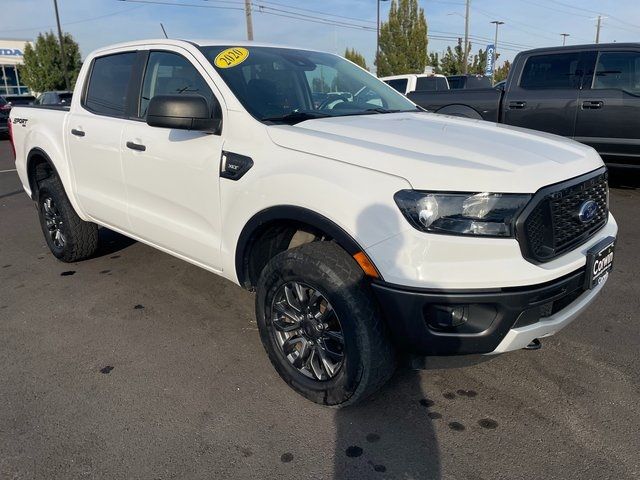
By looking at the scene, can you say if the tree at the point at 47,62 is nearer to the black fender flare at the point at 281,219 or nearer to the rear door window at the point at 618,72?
the rear door window at the point at 618,72

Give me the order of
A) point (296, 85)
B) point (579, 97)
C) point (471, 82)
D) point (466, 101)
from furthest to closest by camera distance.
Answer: point (471, 82) → point (466, 101) → point (579, 97) → point (296, 85)

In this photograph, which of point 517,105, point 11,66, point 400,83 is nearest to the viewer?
point 517,105

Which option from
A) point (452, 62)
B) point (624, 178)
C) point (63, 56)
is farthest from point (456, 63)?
point (624, 178)

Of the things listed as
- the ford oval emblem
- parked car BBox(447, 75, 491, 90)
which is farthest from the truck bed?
parked car BBox(447, 75, 491, 90)

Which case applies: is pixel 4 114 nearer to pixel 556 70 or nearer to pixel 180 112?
pixel 556 70

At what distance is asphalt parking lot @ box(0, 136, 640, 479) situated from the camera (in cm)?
238

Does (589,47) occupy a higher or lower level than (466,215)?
higher

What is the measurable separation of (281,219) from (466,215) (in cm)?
92

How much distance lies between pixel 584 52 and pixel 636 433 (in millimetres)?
6077

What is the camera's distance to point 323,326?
2689 millimetres

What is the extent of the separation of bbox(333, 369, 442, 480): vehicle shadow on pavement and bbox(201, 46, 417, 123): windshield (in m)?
1.58

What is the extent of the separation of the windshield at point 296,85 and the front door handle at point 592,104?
4.08 metres

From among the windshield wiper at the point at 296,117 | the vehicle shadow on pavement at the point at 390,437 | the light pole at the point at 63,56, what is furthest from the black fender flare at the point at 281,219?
the light pole at the point at 63,56

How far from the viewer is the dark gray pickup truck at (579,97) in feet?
→ 22.4
